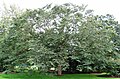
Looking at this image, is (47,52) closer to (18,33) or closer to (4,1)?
(18,33)

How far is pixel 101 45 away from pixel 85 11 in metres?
2.74

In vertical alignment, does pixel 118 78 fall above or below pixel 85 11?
below

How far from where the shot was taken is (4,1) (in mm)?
30359

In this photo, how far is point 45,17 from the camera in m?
15.1

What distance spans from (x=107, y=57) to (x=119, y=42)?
400 centimetres

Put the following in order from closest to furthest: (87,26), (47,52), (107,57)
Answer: (47,52) → (87,26) → (107,57)

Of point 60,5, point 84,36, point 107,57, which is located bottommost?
point 107,57

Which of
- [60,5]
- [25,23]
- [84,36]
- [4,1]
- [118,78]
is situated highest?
[4,1]

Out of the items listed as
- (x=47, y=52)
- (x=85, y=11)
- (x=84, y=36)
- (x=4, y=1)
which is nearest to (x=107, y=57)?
(x=84, y=36)

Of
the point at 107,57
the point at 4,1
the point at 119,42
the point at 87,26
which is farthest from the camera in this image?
the point at 4,1

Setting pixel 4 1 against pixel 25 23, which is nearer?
pixel 25 23

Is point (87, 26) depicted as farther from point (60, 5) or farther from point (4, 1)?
point (4, 1)

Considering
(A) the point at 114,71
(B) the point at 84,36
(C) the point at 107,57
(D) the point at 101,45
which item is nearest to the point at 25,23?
(B) the point at 84,36

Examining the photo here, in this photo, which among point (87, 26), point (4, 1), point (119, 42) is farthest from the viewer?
point (4, 1)
